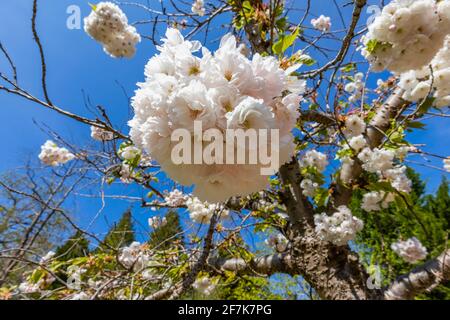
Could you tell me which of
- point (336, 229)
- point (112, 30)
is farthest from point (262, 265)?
point (112, 30)

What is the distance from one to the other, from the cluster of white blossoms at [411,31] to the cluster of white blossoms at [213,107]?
2.06 ft

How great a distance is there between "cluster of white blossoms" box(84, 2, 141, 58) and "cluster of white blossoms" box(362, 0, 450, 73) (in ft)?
7.97

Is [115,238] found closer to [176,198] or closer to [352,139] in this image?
[176,198]

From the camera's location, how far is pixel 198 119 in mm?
539

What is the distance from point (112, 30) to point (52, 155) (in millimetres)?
2081

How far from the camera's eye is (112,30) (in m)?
2.74

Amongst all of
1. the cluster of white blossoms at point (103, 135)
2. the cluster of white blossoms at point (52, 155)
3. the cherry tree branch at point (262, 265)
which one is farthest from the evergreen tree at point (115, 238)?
the cluster of white blossoms at point (52, 155)

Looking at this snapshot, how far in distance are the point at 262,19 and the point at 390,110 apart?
1.29 metres

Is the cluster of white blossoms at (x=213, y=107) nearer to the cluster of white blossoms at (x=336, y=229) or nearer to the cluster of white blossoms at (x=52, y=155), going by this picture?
the cluster of white blossoms at (x=336, y=229)

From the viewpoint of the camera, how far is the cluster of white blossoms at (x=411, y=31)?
3.17 feet

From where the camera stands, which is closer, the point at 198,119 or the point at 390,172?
the point at 198,119

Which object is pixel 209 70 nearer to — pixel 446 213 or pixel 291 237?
pixel 291 237

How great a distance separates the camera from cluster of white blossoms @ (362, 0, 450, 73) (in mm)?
966
